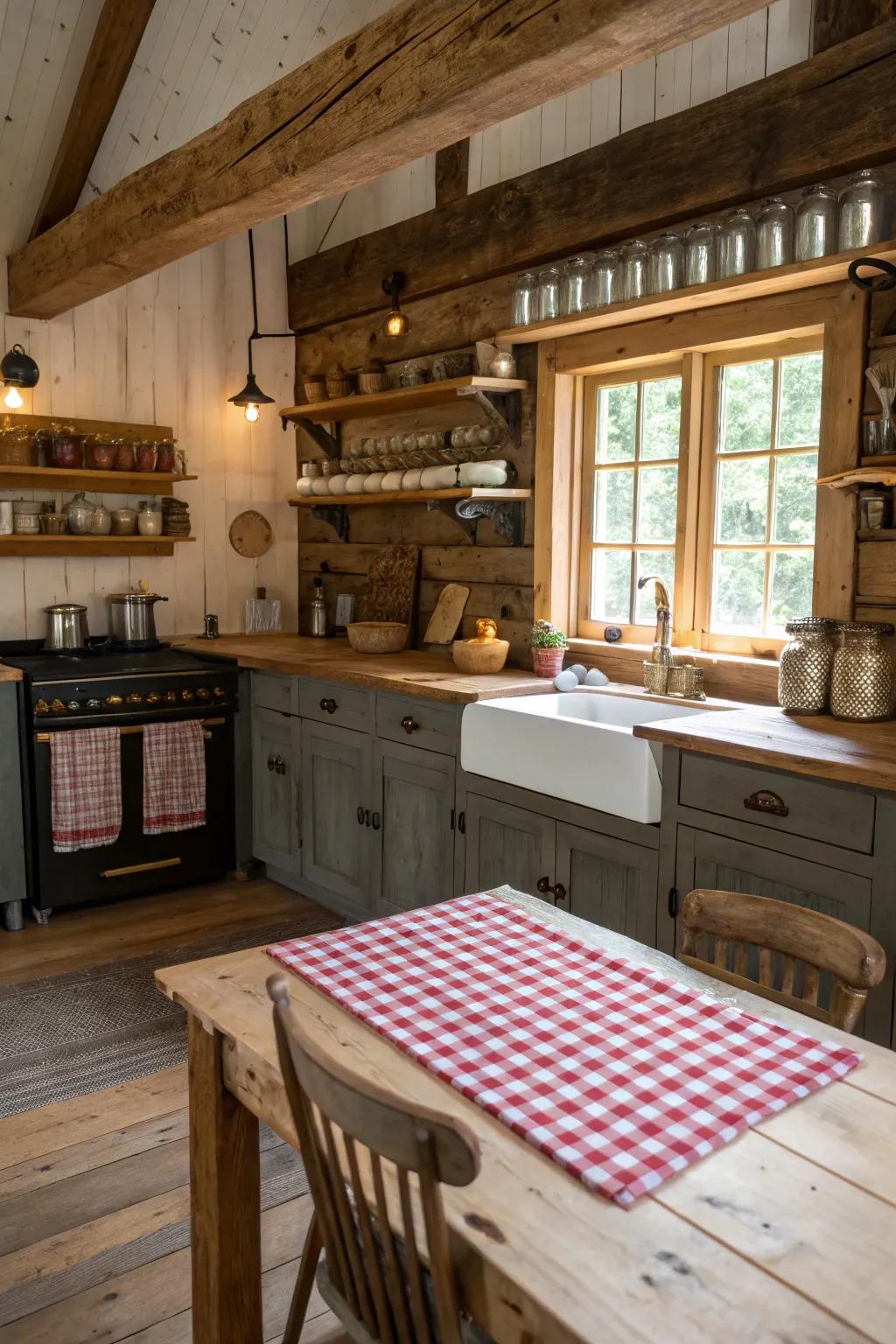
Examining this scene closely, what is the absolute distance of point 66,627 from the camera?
4.38 m

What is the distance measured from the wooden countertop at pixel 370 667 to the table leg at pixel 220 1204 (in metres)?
1.80

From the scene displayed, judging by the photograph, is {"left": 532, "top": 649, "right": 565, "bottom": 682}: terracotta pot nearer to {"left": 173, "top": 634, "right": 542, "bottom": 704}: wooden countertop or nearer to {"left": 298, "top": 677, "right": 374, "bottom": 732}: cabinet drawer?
{"left": 173, "top": 634, "right": 542, "bottom": 704}: wooden countertop

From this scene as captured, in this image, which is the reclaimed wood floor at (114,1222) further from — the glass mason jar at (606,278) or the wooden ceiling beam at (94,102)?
the wooden ceiling beam at (94,102)

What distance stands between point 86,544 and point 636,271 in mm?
2560

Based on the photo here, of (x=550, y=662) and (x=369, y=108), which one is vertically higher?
(x=369, y=108)

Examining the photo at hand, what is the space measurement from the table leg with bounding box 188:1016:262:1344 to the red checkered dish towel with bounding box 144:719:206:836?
8.35 feet

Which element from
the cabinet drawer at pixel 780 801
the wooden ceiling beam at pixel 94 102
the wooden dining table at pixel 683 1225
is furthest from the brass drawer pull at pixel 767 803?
the wooden ceiling beam at pixel 94 102

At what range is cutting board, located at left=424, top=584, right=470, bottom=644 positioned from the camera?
418 cm

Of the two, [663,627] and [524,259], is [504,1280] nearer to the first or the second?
[663,627]

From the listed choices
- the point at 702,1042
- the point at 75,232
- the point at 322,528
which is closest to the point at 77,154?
the point at 75,232

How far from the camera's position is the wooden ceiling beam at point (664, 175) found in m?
2.70

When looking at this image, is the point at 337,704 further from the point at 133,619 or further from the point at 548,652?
the point at 133,619

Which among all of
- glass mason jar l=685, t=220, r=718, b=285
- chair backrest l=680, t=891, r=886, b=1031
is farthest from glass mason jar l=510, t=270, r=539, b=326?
chair backrest l=680, t=891, r=886, b=1031

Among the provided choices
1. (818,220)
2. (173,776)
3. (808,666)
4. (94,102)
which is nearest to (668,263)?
(818,220)
